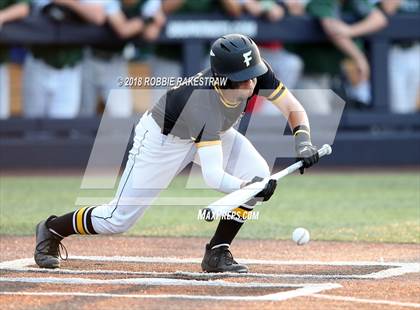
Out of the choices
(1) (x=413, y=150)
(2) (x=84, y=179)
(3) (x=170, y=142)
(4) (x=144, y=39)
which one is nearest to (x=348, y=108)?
(1) (x=413, y=150)

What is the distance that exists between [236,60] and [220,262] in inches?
49.9

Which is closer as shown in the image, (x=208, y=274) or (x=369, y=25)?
(x=208, y=274)

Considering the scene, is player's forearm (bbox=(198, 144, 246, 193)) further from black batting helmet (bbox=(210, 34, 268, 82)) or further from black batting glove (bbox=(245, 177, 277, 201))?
black batting helmet (bbox=(210, 34, 268, 82))

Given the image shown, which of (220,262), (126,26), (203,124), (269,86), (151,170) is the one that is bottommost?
(126,26)

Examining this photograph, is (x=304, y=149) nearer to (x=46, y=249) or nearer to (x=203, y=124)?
(x=203, y=124)

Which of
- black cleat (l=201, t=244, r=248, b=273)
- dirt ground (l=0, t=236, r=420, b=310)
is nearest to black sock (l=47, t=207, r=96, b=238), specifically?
dirt ground (l=0, t=236, r=420, b=310)

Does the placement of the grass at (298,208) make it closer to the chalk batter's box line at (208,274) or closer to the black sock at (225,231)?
the chalk batter's box line at (208,274)

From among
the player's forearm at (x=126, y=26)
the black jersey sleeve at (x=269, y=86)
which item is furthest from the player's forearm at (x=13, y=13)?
the black jersey sleeve at (x=269, y=86)

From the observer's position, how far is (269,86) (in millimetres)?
6281

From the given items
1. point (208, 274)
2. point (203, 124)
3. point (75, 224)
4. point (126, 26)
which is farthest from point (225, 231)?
point (126, 26)

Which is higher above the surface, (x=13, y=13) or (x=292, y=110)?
(x=292, y=110)

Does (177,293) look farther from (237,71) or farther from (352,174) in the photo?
(352,174)

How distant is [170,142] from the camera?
6.19 metres

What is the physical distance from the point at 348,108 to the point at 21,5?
438 cm
